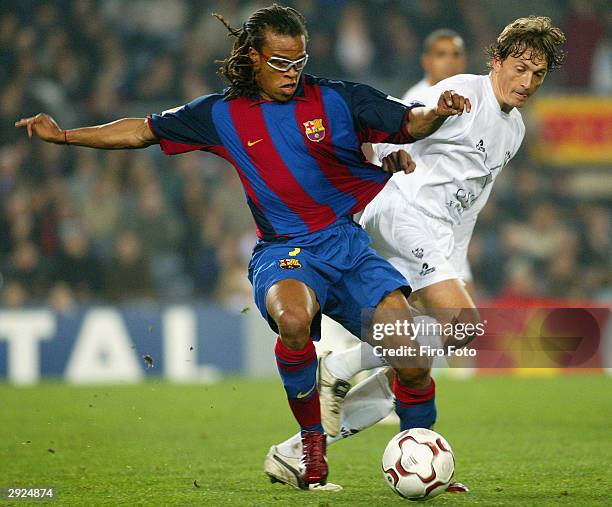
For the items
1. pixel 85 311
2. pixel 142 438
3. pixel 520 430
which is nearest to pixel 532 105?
pixel 85 311

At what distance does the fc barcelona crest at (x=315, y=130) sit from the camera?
4.68 meters

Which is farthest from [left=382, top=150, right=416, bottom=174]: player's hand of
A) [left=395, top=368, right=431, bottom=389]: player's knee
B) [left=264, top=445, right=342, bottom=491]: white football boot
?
[left=264, top=445, right=342, bottom=491]: white football boot

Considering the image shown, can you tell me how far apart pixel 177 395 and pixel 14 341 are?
6.95 feet

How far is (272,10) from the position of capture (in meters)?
4.74

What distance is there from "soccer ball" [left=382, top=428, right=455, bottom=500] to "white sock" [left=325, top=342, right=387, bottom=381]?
71 cm

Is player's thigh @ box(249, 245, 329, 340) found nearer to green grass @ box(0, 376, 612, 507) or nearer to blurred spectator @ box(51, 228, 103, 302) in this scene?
green grass @ box(0, 376, 612, 507)

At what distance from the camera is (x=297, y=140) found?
4.70m

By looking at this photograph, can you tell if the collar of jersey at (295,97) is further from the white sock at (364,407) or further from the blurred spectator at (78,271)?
the blurred spectator at (78,271)

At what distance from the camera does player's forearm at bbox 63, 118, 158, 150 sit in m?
4.82

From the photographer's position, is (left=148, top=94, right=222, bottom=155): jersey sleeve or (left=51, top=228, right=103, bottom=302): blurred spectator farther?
(left=51, top=228, right=103, bottom=302): blurred spectator

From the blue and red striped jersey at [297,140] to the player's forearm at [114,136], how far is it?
54 mm

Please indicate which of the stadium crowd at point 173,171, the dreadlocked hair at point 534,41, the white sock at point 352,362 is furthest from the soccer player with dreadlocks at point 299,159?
the stadium crowd at point 173,171

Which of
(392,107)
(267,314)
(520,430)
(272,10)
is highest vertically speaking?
(272,10)

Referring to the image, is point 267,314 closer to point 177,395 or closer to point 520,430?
point 520,430
